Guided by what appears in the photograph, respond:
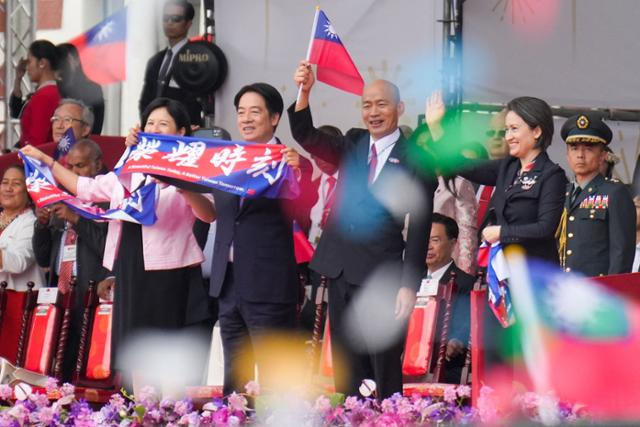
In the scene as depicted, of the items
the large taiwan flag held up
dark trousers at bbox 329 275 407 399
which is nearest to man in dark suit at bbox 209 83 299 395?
dark trousers at bbox 329 275 407 399

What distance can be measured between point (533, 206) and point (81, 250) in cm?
342

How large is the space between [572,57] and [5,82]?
165 inches

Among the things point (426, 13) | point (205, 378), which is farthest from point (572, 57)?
point (205, 378)

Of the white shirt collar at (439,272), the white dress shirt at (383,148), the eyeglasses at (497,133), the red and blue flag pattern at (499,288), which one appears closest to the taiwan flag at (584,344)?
the red and blue flag pattern at (499,288)

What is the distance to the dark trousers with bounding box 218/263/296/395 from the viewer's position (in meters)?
6.67

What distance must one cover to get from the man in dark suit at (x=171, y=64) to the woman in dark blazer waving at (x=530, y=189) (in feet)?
14.5

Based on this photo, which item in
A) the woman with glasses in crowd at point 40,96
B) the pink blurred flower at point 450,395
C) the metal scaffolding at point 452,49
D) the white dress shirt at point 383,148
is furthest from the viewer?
the woman with glasses in crowd at point 40,96

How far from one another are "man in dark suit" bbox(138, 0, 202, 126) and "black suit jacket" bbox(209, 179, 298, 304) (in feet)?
11.5

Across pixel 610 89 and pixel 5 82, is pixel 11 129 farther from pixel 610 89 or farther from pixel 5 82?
pixel 610 89

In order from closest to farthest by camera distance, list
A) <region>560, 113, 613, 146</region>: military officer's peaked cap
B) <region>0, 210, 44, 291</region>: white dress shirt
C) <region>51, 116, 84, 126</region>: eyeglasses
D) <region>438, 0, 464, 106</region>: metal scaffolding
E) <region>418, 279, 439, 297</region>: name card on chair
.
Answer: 1. <region>560, 113, 613, 146</region>: military officer's peaked cap
2. <region>418, 279, 439, 297</region>: name card on chair
3. <region>0, 210, 44, 291</region>: white dress shirt
4. <region>438, 0, 464, 106</region>: metal scaffolding
5. <region>51, 116, 84, 126</region>: eyeglasses

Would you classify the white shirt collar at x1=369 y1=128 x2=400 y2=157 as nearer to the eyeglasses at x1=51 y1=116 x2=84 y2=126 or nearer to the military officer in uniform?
the military officer in uniform

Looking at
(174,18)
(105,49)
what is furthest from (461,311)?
(105,49)

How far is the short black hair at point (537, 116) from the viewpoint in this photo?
6051mm

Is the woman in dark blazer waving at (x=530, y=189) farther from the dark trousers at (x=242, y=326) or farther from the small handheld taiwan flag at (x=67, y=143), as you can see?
the small handheld taiwan flag at (x=67, y=143)
